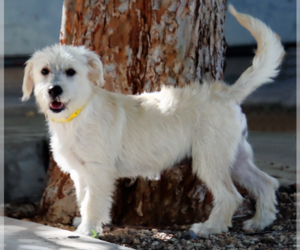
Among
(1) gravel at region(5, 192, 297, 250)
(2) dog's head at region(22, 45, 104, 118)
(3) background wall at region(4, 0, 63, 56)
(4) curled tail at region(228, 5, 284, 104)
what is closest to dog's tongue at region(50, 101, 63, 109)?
(2) dog's head at region(22, 45, 104, 118)

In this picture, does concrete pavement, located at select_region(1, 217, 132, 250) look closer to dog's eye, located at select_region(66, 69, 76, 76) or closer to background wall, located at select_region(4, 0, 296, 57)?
dog's eye, located at select_region(66, 69, 76, 76)

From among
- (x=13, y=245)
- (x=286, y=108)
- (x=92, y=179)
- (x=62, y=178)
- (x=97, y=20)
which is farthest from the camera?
(x=286, y=108)

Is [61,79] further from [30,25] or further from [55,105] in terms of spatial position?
[30,25]

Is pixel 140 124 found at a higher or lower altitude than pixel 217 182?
higher

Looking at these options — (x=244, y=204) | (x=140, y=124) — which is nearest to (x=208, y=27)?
(x=140, y=124)

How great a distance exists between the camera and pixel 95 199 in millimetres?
3377

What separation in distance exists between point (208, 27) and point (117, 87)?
1.25 metres

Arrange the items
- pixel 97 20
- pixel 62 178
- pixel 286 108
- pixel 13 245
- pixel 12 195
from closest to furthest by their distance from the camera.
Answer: pixel 13 245 < pixel 97 20 < pixel 62 178 < pixel 286 108 < pixel 12 195

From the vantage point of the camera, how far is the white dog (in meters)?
3.34

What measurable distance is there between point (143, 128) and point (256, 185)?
1394 millimetres

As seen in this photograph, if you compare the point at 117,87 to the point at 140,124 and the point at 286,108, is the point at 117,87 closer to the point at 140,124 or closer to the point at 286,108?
the point at 140,124

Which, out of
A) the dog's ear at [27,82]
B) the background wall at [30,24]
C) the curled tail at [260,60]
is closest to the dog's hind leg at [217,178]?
the curled tail at [260,60]

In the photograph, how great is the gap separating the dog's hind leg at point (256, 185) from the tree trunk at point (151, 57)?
51cm

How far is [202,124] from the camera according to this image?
11.5 feet
